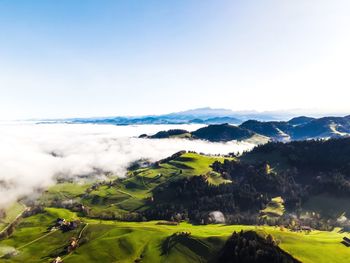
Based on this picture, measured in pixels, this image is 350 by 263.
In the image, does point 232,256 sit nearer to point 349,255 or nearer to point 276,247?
point 276,247

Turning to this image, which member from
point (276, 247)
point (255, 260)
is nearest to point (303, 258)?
point (276, 247)

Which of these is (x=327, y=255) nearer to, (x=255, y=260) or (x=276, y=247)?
(x=276, y=247)

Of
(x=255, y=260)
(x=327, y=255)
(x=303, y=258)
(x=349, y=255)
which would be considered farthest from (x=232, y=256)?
(x=349, y=255)

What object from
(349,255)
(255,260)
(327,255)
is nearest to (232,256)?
(255,260)

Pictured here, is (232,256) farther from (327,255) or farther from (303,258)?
(327,255)

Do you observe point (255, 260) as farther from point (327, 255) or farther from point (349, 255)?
point (349, 255)

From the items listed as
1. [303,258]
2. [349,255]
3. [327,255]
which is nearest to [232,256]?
[303,258]
